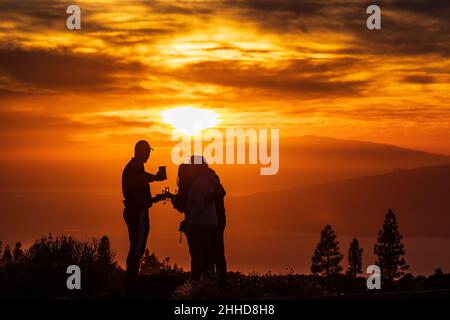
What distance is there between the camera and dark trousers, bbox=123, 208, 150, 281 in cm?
2103

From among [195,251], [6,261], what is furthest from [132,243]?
[6,261]

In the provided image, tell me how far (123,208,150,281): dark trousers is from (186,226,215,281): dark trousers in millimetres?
1118

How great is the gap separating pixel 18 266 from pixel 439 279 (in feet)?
35.5

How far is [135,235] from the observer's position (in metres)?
21.1

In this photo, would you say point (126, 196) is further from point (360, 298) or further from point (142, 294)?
point (360, 298)

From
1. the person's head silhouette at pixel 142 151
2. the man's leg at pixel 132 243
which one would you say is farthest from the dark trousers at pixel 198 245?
the person's head silhouette at pixel 142 151

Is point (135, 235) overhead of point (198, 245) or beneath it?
overhead

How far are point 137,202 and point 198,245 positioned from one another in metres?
1.66

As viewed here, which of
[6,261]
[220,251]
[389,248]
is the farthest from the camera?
[389,248]

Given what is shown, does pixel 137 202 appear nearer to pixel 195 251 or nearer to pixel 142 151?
pixel 142 151

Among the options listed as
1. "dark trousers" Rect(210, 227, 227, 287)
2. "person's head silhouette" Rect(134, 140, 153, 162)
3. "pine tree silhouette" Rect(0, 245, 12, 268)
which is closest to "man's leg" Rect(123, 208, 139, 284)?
"person's head silhouette" Rect(134, 140, 153, 162)

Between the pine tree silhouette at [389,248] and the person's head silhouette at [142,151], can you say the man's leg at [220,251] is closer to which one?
the person's head silhouette at [142,151]

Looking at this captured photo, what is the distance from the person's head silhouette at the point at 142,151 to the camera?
20.8 metres
